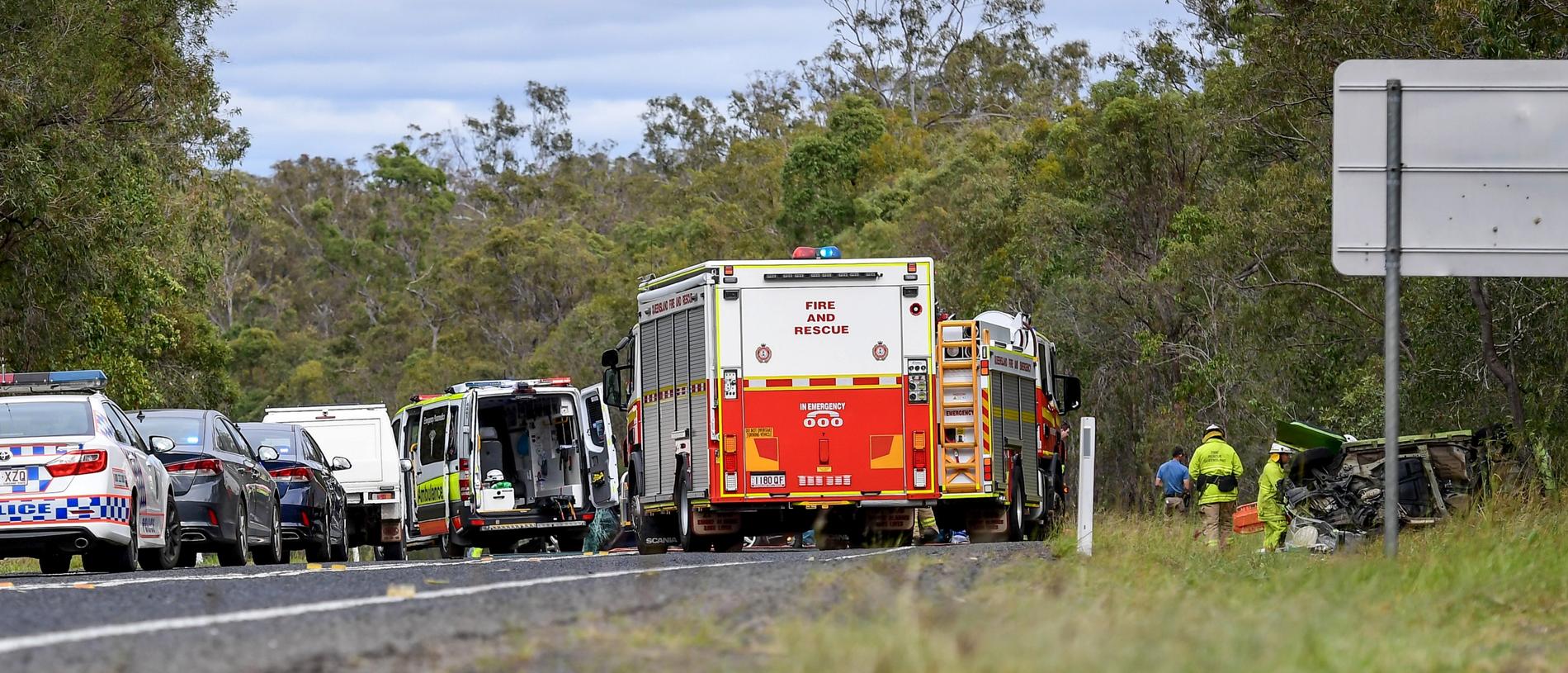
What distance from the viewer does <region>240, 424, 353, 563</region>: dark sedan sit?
64.4 feet

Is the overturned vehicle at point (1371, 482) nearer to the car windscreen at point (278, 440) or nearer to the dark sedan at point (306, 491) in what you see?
the dark sedan at point (306, 491)

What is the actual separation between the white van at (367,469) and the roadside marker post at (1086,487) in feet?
42.1

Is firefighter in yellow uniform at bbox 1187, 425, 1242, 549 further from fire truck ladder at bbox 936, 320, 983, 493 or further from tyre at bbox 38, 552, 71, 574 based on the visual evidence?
tyre at bbox 38, 552, 71, 574

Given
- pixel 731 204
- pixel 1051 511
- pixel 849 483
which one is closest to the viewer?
pixel 849 483

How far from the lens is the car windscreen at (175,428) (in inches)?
677

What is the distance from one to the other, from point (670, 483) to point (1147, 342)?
21939 mm

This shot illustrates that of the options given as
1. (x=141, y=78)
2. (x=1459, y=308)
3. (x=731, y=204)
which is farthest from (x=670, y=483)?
(x=731, y=204)

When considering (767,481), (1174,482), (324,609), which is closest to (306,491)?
(767,481)

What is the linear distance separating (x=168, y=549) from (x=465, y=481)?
844 centimetres

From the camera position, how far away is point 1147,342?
3925 cm

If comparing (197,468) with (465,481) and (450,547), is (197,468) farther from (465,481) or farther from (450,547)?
(450,547)

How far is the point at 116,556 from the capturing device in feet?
47.6

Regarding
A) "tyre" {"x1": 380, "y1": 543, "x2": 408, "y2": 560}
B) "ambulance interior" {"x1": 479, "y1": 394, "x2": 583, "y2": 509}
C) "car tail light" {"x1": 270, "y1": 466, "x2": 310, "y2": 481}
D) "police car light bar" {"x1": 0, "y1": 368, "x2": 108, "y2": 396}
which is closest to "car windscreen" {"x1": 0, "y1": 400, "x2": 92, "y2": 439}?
"police car light bar" {"x1": 0, "y1": 368, "x2": 108, "y2": 396}

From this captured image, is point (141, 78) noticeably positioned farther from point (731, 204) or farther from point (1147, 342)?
point (731, 204)
